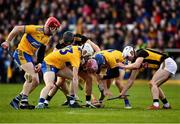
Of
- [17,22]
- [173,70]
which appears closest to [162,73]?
[173,70]

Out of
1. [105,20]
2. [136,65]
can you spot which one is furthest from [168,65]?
[105,20]

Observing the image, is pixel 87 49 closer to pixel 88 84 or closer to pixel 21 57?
pixel 88 84

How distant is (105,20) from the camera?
1348 inches

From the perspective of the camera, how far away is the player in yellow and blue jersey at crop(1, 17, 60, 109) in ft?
57.1

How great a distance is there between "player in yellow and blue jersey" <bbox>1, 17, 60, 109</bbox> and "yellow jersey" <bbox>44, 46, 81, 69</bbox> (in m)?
0.37

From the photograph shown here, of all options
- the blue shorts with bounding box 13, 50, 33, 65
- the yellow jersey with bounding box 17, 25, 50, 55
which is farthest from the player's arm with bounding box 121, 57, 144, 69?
the blue shorts with bounding box 13, 50, 33, 65

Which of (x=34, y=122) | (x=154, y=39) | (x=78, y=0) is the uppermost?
(x=78, y=0)

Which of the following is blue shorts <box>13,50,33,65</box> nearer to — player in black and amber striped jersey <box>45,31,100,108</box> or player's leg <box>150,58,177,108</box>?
player in black and amber striped jersey <box>45,31,100,108</box>

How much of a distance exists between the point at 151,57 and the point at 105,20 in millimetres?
16827

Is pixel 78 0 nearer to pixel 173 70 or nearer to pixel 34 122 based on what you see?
pixel 173 70

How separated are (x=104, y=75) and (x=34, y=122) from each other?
13.9 ft

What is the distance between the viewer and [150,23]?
33375mm

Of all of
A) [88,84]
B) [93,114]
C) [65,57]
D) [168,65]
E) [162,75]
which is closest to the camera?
[93,114]

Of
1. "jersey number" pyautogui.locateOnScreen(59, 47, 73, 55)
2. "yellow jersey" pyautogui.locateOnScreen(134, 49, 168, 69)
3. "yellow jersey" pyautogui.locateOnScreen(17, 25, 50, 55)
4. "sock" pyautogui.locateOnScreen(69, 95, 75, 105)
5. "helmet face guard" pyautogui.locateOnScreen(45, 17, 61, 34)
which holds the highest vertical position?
"helmet face guard" pyautogui.locateOnScreen(45, 17, 61, 34)
